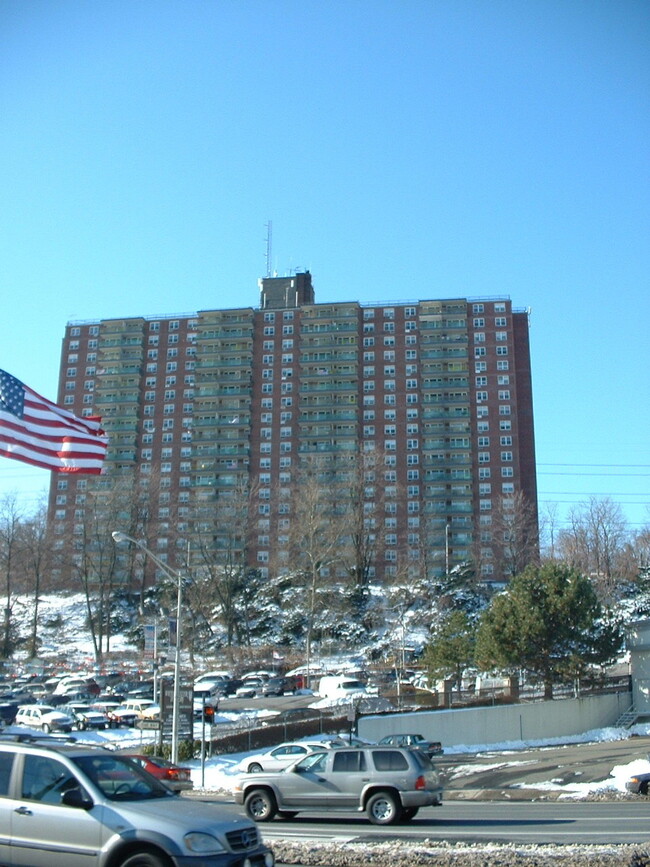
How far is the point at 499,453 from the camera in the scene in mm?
105125

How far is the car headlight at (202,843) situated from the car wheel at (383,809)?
8.94 meters

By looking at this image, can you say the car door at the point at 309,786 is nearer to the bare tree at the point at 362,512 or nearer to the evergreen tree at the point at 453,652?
the evergreen tree at the point at 453,652

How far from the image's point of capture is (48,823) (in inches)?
335

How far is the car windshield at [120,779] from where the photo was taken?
8.81 meters

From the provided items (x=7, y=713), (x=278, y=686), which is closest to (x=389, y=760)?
(x=7, y=713)

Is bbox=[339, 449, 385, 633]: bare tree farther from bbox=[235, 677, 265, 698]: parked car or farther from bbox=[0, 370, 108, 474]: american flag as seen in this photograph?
bbox=[0, 370, 108, 474]: american flag

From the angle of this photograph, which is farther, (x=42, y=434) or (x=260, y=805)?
(x=42, y=434)

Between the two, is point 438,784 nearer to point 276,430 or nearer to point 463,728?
point 463,728

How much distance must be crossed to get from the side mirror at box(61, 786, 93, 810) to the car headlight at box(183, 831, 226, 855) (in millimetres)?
1123

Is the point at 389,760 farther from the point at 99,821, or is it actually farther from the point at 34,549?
the point at 34,549

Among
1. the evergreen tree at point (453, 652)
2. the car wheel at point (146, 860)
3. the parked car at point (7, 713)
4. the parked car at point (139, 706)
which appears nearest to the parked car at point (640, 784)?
the car wheel at point (146, 860)

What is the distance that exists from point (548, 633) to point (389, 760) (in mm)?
31746

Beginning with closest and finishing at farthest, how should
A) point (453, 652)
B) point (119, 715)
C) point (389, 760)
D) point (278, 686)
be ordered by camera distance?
point (389, 760), point (119, 715), point (453, 652), point (278, 686)

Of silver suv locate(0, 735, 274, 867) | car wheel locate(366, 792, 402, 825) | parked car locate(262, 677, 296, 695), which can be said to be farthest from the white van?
silver suv locate(0, 735, 274, 867)
